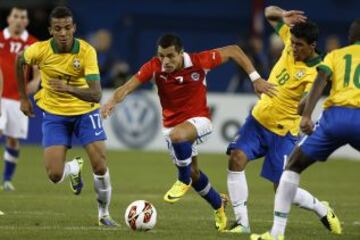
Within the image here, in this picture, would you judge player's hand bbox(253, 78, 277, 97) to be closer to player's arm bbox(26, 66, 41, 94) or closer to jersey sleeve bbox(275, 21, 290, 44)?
jersey sleeve bbox(275, 21, 290, 44)

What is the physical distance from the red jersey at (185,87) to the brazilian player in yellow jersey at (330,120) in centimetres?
215

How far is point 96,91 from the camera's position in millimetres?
12062

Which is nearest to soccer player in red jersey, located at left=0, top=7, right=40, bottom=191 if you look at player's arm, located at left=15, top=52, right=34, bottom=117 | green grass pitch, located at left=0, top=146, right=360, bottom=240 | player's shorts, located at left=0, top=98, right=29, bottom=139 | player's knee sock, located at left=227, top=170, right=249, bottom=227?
player's shorts, located at left=0, top=98, right=29, bottom=139

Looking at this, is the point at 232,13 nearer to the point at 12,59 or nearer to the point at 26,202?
the point at 12,59

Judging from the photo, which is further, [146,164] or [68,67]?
[146,164]

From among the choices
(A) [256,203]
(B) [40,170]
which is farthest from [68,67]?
(B) [40,170]

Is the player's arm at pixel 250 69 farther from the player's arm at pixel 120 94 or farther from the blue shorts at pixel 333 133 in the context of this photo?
the blue shorts at pixel 333 133

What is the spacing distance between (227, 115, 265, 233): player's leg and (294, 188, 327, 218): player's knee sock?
60cm

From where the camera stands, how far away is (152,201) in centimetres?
1539

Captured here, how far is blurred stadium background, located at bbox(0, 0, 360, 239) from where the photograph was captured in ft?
41.3

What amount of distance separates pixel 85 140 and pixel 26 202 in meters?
2.71

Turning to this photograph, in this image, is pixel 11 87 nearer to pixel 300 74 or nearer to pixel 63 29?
pixel 63 29

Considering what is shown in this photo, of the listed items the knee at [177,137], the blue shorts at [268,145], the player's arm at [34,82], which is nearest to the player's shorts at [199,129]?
the knee at [177,137]

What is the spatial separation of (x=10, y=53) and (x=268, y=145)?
6332 millimetres
